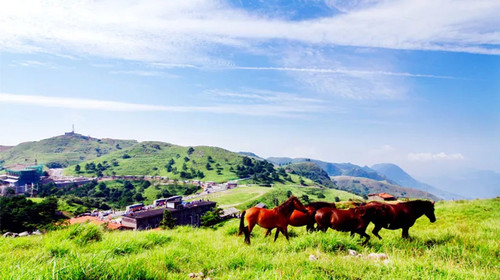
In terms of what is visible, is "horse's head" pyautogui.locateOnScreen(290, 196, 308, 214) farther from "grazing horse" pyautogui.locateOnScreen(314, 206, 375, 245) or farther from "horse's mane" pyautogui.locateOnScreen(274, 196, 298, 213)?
"grazing horse" pyautogui.locateOnScreen(314, 206, 375, 245)

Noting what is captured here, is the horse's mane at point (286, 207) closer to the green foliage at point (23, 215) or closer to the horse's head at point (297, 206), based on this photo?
the horse's head at point (297, 206)

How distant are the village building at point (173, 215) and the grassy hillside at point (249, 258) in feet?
302

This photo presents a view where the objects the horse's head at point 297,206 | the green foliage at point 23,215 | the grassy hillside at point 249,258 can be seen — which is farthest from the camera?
the green foliage at point 23,215

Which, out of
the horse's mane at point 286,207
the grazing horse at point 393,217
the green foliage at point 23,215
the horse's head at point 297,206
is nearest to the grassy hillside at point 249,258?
the grazing horse at point 393,217

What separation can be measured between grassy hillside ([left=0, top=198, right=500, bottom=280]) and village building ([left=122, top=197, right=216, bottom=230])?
92.0m

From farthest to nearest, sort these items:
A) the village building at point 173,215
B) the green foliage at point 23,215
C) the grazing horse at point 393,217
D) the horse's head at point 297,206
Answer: the village building at point 173,215 → the green foliage at point 23,215 → the horse's head at point 297,206 → the grazing horse at point 393,217

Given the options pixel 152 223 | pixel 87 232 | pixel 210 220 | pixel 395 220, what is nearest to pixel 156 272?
pixel 87 232

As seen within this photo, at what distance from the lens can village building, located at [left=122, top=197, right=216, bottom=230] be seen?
305ft

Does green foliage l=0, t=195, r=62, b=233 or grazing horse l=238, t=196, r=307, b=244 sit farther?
green foliage l=0, t=195, r=62, b=233

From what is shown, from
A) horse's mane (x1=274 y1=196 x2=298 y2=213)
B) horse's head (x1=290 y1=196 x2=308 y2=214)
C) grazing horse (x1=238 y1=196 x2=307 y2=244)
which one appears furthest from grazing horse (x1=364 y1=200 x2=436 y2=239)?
horse's mane (x1=274 y1=196 x2=298 y2=213)

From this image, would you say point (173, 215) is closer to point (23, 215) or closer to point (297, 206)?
point (23, 215)

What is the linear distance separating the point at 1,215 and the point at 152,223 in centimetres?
4479

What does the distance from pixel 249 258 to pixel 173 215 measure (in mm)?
109219

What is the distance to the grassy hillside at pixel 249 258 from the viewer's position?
482cm
